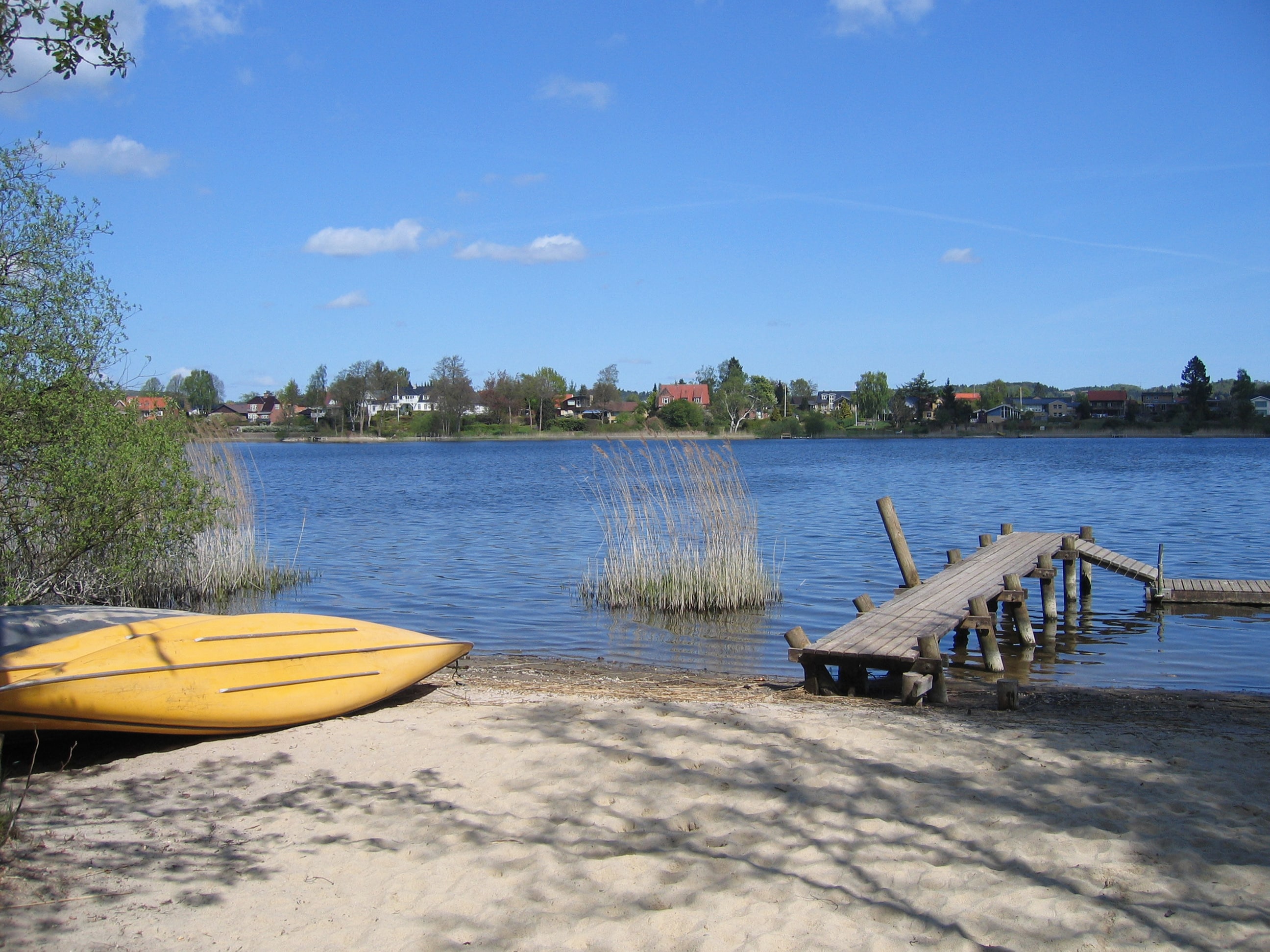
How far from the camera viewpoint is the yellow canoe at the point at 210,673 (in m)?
6.04

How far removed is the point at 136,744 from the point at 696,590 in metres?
7.85

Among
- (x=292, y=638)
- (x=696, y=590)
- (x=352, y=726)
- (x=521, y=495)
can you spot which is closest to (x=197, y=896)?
(x=352, y=726)

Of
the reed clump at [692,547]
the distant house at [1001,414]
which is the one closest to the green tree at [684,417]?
the distant house at [1001,414]

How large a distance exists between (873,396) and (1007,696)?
120 metres

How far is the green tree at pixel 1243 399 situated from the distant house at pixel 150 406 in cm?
10067

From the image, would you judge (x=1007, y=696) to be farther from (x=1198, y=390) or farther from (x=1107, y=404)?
(x=1107, y=404)

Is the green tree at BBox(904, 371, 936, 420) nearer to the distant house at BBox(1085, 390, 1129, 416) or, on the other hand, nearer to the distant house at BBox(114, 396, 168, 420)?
the distant house at BBox(1085, 390, 1129, 416)

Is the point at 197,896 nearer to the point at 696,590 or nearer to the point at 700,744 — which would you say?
the point at 700,744

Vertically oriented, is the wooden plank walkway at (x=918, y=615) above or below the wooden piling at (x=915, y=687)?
above

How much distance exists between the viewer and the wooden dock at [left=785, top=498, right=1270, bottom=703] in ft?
26.9

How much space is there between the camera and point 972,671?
33.9ft

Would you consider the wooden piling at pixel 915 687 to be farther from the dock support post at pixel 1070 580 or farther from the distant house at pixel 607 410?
the distant house at pixel 607 410

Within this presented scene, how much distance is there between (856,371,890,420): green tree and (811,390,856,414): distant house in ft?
5.32

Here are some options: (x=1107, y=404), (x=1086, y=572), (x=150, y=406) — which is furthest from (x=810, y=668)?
(x=1107, y=404)
